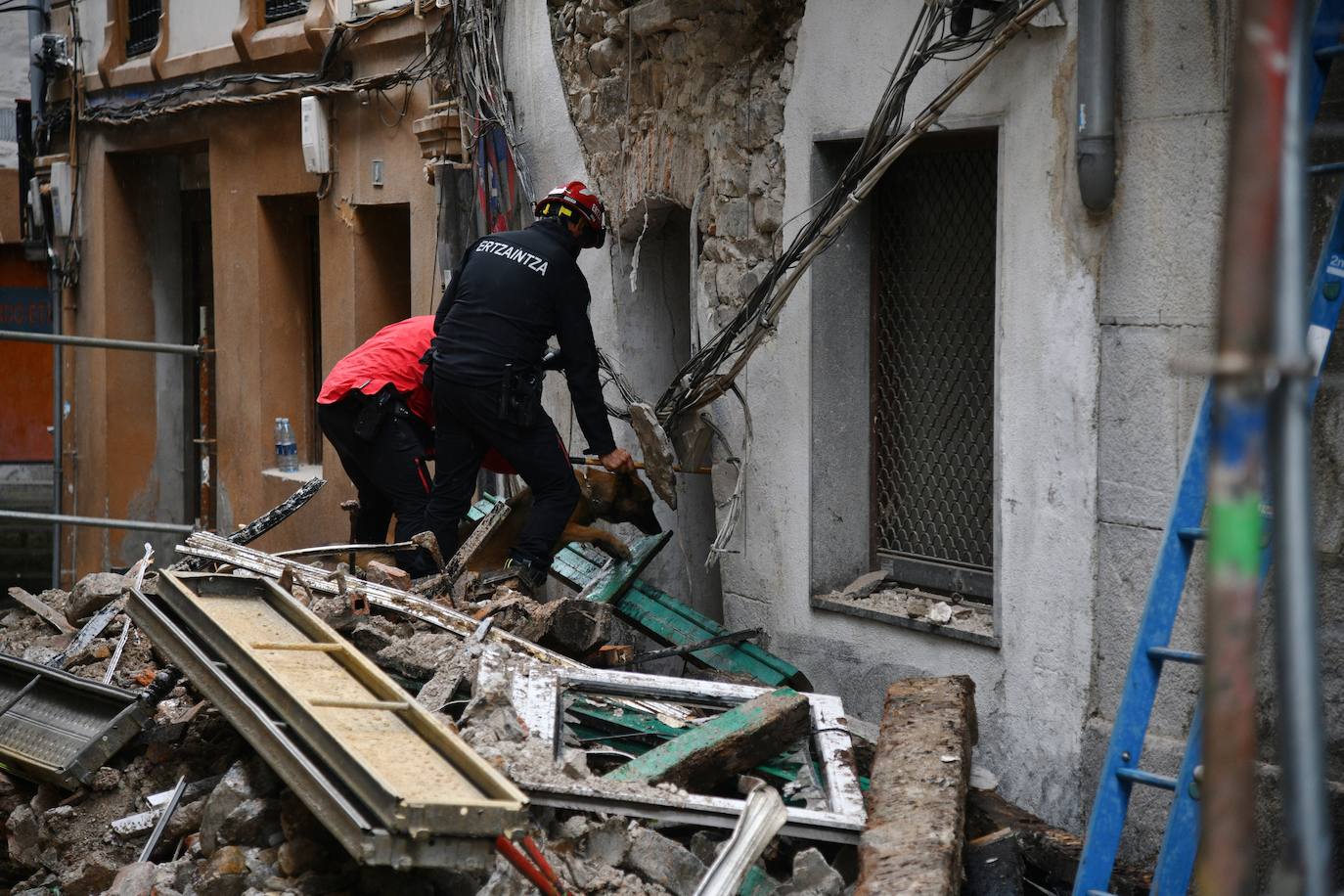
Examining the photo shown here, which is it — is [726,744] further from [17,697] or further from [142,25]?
[142,25]

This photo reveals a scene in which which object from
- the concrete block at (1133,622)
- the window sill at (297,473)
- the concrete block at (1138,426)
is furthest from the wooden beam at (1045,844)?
the window sill at (297,473)

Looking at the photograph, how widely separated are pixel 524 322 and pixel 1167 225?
2822 millimetres

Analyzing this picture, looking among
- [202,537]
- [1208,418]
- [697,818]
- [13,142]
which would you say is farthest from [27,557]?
[1208,418]

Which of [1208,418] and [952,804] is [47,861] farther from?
[1208,418]

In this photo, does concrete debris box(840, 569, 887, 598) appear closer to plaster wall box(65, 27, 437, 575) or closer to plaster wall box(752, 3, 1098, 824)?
plaster wall box(752, 3, 1098, 824)

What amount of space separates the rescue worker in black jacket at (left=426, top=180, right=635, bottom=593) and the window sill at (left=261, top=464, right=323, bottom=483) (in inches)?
198

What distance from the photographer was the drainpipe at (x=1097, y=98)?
14.8ft

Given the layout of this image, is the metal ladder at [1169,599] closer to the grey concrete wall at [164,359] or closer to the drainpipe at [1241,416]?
the drainpipe at [1241,416]

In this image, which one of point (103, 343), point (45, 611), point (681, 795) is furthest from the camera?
point (103, 343)

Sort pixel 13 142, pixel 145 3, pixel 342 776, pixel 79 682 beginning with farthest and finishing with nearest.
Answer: pixel 13 142 < pixel 145 3 < pixel 79 682 < pixel 342 776

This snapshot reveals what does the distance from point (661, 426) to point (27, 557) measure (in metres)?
12.0

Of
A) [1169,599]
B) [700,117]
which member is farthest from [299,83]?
[1169,599]

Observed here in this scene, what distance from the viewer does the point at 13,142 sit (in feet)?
49.8

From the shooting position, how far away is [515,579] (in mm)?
6211
